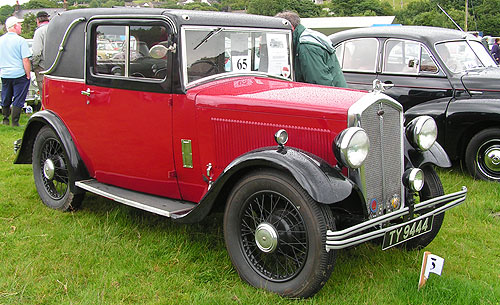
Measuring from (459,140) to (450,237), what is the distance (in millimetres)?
2240

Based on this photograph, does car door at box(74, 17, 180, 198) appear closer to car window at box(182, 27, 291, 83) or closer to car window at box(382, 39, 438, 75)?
car window at box(182, 27, 291, 83)

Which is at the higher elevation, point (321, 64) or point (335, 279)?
point (321, 64)

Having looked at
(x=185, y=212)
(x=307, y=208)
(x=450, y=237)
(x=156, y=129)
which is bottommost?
(x=450, y=237)

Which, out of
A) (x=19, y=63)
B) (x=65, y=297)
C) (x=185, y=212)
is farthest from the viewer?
(x=19, y=63)

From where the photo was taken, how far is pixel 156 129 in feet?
13.1

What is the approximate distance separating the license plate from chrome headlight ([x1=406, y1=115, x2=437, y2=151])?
624 millimetres

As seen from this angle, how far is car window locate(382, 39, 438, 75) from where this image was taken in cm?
674

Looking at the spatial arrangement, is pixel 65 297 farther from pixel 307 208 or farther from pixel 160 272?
pixel 307 208

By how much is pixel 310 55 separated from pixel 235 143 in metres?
1.60

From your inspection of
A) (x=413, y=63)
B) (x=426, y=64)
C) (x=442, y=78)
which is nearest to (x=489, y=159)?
(x=442, y=78)

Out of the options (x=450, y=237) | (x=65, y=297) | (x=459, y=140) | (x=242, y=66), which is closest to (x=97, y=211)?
(x=65, y=297)

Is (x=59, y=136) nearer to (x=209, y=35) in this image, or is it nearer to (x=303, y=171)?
(x=209, y=35)

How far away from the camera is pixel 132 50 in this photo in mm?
4113

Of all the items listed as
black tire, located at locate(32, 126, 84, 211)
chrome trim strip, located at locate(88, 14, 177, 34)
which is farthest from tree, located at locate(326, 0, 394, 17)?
chrome trim strip, located at locate(88, 14, 177, 34)
